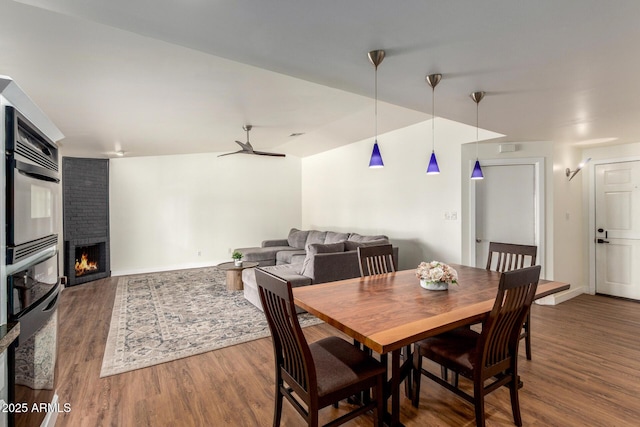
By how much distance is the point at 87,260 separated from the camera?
19.4ft

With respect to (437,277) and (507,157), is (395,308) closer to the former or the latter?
(437,277)

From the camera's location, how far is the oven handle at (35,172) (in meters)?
1.33

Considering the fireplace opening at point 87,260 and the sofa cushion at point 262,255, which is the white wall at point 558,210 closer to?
the sofa cushion at point 262,255

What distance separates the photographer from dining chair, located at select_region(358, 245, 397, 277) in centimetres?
287

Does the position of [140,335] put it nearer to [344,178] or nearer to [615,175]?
[344,178]

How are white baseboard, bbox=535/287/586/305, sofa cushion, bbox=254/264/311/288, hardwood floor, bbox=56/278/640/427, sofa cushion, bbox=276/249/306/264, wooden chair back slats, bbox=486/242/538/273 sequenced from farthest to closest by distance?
sofa cushion, bbox=276/249/306/264 → white baseboard, bbox=535/287/586/305 → sofa cushion, bbox=254/264/311/288 → wooden chair back slats, bbox=486/242/538/273 → hardwood floor, bbox=56/278/640/427

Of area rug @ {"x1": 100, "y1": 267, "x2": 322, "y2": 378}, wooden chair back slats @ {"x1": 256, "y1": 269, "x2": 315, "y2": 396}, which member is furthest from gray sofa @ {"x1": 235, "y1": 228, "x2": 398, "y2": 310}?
wooden chair back slats @ {"x1": 256, "y1": 269, "x2": 315, "y2": 396}

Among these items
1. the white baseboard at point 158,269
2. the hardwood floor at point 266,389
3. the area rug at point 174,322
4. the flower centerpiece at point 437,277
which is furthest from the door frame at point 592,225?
the white baseboard at point 158,269

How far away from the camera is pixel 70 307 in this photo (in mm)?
4305

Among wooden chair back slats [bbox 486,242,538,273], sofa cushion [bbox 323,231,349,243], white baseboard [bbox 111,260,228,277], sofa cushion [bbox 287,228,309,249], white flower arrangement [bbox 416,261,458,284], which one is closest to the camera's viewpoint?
white flower arrangement [bbox 416,261,458,284]

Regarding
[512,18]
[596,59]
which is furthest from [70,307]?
[596,59]

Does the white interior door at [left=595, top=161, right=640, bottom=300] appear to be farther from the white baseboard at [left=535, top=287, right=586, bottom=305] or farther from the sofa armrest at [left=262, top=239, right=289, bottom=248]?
the sofa armrest at [left=262, top=239, right=289, bottom=248]

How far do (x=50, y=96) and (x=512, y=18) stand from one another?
3.67m

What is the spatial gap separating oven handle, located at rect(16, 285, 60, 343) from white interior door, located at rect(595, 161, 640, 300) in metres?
6.51
